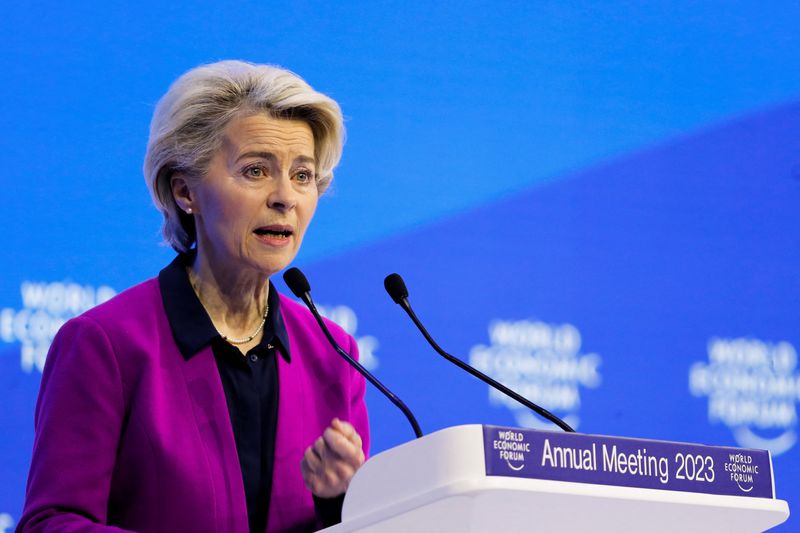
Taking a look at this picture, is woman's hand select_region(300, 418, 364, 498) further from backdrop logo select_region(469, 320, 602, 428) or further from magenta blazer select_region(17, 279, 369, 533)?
backdrop logo select_region(469, 320, 602, 428)

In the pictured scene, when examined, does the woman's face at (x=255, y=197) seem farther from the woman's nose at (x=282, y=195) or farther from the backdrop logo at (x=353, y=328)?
the backdrop logo at (x=353, y=328)

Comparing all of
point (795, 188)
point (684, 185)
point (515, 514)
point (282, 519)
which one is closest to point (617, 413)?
point (684, 185)

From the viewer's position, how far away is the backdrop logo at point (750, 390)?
2938 millimetres

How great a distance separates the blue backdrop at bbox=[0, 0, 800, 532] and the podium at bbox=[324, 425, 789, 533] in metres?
1.33

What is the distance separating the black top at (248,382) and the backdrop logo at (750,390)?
1437mm

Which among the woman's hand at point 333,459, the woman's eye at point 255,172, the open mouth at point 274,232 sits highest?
the woman's eye at point 255,172

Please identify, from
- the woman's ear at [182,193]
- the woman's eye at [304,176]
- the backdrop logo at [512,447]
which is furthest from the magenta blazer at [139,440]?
the backdrop logo at [512,447]

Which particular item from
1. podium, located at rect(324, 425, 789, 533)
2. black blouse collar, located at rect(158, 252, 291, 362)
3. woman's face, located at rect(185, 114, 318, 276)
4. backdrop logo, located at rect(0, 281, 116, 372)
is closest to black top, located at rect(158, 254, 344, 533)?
black blouse collar, located at rect(158, 252, 291, 362)

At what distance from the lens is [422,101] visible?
2.83m

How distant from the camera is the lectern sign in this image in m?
1.17

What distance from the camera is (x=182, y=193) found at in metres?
2.03

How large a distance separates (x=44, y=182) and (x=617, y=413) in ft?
5.15

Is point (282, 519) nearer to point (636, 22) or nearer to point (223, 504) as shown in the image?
point (223, 504)

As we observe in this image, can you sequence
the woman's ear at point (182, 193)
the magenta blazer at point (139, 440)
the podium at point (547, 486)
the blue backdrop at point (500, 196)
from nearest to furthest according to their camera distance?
the podium at point (547, 486) < the magenta blazer at point (139, 440) < the woman's ear at point (182, 193) < the blue backdrop at point (500, 196)
